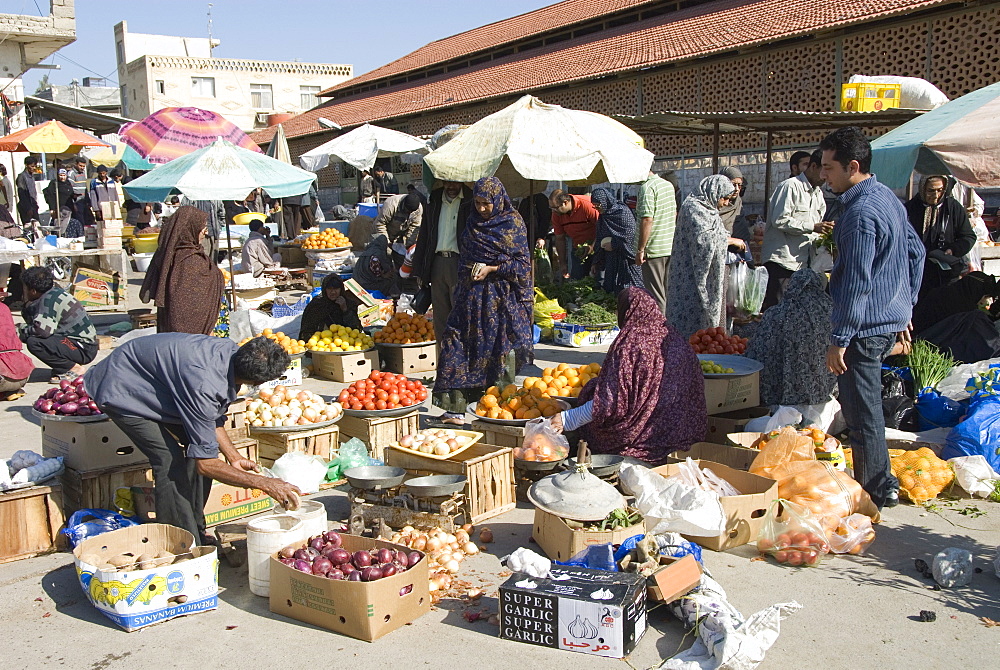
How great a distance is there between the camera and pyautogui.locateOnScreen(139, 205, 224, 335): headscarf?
22.6ft

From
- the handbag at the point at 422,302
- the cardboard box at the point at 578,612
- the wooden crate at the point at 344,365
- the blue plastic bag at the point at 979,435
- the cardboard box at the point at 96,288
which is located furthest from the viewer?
the cardboard box at the point at 96,288

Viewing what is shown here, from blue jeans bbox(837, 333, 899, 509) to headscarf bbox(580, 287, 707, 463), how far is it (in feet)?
2.92

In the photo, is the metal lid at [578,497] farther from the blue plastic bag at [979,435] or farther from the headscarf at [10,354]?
the headscarf at [10,354]

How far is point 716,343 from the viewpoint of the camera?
21.1 feet

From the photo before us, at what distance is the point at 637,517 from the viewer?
420 centimetres

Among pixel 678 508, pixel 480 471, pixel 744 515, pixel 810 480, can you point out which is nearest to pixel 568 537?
pixel 678 508

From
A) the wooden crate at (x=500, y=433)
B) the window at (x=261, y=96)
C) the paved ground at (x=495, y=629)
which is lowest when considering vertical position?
the paved ground at (x=495, y=629)

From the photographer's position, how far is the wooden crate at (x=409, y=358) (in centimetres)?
818

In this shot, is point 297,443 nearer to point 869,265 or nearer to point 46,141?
point 869,265

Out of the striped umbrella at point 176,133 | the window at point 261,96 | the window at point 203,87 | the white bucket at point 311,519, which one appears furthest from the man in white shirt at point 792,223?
the window at point 261,96

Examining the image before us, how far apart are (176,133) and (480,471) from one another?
918 centimetres

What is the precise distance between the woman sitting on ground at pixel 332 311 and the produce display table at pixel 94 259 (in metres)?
5.14

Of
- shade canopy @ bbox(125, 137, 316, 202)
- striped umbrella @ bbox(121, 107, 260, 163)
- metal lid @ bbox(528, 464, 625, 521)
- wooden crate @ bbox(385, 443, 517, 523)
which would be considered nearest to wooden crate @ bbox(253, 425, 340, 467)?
wooden crate @ bbox(385, 443, 517, 523)

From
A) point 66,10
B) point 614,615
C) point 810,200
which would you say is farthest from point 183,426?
point 66,10
